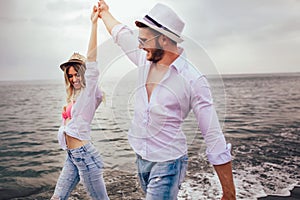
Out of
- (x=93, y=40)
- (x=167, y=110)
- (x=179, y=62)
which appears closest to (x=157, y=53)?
(x=179, y=62)

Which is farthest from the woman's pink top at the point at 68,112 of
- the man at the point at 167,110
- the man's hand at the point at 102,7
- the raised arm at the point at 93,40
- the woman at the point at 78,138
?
the man at the point at 167,110

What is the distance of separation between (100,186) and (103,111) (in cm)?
48

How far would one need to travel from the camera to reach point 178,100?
3.85 ft

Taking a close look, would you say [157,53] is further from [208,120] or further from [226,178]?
[226,178]

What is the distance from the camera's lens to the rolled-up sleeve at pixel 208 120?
116 cm

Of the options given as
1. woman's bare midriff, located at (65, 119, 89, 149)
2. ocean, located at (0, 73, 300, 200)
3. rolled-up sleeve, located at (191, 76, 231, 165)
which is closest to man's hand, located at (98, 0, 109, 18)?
ocean, located at (0, 73, 300, 200)

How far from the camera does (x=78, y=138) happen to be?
1847 millimetres

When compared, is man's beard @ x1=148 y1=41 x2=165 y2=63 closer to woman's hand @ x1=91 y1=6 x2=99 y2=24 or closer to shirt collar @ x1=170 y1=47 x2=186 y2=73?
shirt collar @ x1=170 y1=47 x2=186 y2=73

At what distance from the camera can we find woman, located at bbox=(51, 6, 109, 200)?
5.69ft

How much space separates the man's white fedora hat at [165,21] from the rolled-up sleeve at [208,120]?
159 millimetres

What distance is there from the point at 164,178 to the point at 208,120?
227mm

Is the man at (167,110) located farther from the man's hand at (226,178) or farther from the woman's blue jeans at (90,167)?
the woman's blue jeans at (90,167)

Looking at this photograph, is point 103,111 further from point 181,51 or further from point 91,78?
point 181,51

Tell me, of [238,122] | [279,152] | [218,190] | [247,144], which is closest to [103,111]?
[218,190]
